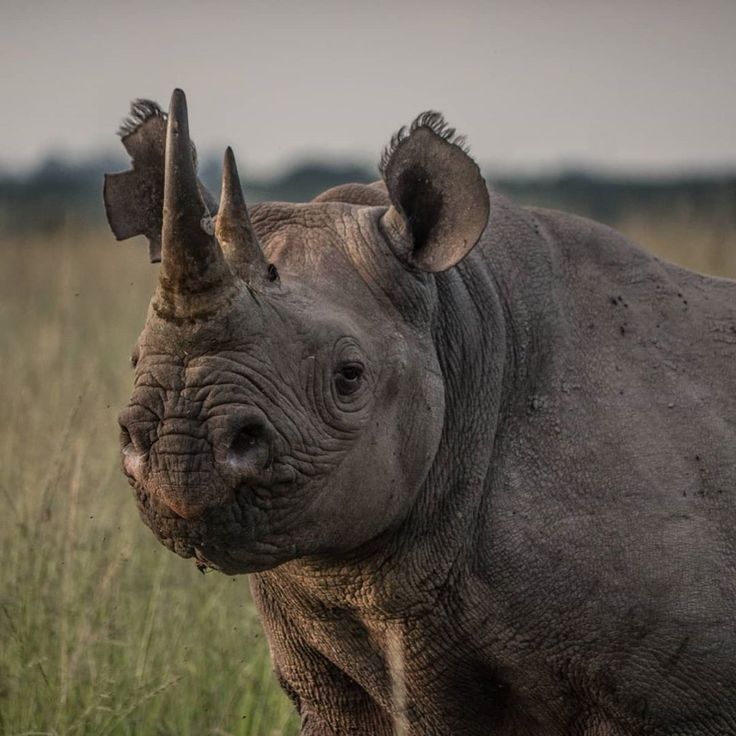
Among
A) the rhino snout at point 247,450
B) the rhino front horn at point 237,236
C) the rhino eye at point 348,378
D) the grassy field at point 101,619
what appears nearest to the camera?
the rhino snout at point 247,450

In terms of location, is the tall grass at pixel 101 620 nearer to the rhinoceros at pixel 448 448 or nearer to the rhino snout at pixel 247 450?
the rhinoceros at pixel 448 448

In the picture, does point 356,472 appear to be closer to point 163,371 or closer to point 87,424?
point 163,371

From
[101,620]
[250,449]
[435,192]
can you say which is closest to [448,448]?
[435,192]

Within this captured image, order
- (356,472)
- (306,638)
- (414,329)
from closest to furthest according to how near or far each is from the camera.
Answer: (356,472) → (414,329) → (306,638)

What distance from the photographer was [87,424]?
771 centimetres

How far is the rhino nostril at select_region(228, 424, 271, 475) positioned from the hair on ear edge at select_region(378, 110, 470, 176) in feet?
3.12

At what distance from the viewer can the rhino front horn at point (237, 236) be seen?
12.3ft

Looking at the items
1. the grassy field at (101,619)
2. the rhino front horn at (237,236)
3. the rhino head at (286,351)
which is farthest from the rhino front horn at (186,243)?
the grassy field at (101,619)

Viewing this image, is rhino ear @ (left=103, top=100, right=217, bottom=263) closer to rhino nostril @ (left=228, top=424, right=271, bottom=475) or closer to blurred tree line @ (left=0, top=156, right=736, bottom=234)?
rhino nostril @ (left=228, top=424, right=271, bottom=475)

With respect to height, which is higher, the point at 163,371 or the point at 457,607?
the point at 163,371

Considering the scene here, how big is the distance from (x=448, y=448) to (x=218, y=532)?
893 mm

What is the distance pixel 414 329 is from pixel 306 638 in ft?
3.36

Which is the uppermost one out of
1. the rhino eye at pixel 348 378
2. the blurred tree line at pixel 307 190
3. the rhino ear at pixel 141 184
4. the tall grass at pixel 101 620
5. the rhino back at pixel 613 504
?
the rhino ear at pixel 141 184

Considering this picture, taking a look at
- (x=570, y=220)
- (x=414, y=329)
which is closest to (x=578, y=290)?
(x=570, y=220)
